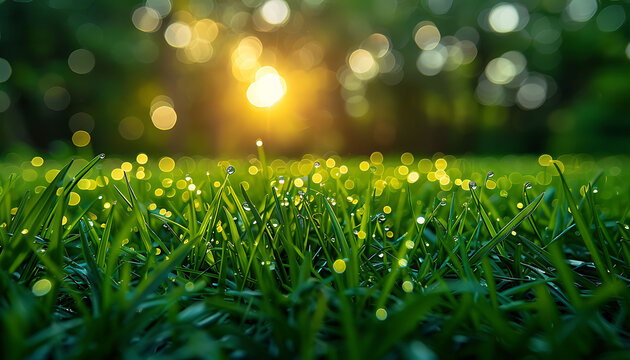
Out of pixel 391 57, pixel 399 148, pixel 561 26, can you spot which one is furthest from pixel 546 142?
pixel 391 57

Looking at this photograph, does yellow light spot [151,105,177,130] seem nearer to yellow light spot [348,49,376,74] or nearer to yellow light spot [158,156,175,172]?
yellow light spot [348,49,376,74]

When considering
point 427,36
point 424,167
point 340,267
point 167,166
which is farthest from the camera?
point 427,36

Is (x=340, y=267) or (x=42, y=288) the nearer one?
(x=42, y=288)

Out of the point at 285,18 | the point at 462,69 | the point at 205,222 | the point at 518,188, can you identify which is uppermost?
the point at 285,18

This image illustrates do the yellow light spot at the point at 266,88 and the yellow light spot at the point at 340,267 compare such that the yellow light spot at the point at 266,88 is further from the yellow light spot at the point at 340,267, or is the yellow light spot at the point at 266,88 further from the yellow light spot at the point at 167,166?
the yellow light spot at the point at 340,267

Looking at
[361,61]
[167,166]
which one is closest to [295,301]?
[167,166]

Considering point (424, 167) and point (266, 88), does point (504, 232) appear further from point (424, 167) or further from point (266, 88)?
point (266, 88)

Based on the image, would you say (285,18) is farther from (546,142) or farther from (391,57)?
(546,142)
